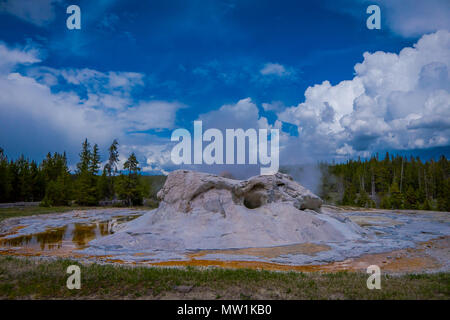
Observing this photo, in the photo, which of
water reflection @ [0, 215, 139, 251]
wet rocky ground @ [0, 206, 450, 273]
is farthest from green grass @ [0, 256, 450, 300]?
water reflection @ [0, 215, 139, 251]

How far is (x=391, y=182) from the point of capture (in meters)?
73.5

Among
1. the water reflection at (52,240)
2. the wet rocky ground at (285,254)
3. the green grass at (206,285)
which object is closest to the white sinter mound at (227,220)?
the wet rocky ground at (285,254)

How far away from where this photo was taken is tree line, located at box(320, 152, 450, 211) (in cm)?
5238

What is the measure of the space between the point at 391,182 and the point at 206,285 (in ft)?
263

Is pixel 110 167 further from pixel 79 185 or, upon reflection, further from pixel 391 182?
pixel 391 182

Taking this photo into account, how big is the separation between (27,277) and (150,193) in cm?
6048

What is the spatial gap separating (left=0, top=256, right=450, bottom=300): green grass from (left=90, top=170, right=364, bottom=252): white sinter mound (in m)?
Answer: 5.81

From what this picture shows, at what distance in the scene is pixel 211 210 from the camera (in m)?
15.7

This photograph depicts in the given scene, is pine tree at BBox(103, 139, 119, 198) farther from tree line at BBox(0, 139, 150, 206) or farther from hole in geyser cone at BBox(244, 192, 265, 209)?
hole in geyser cone at BBox(244, 192, 265, 209)

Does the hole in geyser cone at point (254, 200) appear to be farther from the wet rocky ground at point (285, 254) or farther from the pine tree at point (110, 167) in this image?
the pine tree at point (110, 167)

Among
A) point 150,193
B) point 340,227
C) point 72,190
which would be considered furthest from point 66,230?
point 150,193

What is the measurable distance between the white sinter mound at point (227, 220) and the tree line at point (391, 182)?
133 ft

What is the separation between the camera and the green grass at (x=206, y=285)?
5.95m
